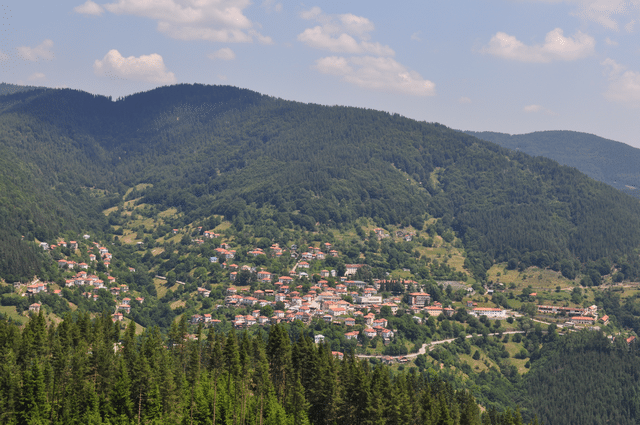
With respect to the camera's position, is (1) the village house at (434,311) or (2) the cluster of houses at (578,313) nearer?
(1) the village house at (434,311)

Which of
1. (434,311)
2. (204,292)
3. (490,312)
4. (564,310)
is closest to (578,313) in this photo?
(564,310)

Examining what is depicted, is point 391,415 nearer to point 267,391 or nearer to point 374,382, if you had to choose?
point 374,382

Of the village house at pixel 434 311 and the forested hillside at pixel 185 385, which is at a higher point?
the forested hillside at pixel 185 385

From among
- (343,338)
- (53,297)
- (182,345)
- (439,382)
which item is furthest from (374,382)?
(53,297)

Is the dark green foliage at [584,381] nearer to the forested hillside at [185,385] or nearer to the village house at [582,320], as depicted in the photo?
the village house at [582,320]

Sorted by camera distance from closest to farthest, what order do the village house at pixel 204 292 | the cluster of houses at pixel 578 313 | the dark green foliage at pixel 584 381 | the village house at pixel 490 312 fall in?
the dark green foliage at pixel 584 381 < the cluster of houses at pixel 578 313 < the village house at pixel 490 312 < the village house at pixel 204 292

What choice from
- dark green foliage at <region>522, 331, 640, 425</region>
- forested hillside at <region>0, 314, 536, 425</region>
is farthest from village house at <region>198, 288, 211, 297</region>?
forested hillside at <region>0, 314, 536, 425</region>

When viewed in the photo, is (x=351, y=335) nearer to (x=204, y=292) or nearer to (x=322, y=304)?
(x=322, y=304)

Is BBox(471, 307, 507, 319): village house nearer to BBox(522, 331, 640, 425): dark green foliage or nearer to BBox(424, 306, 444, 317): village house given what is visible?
BBox(424, 306, 444, 317): village house

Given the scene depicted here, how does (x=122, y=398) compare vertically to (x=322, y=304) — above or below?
above

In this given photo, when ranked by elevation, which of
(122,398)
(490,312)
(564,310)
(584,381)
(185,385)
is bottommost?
(584,381)

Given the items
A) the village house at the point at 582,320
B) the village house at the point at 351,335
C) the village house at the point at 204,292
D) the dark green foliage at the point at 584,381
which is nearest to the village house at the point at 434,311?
the dark green foliage at the point at 584,381

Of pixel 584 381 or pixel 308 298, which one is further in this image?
pixel 308 298
